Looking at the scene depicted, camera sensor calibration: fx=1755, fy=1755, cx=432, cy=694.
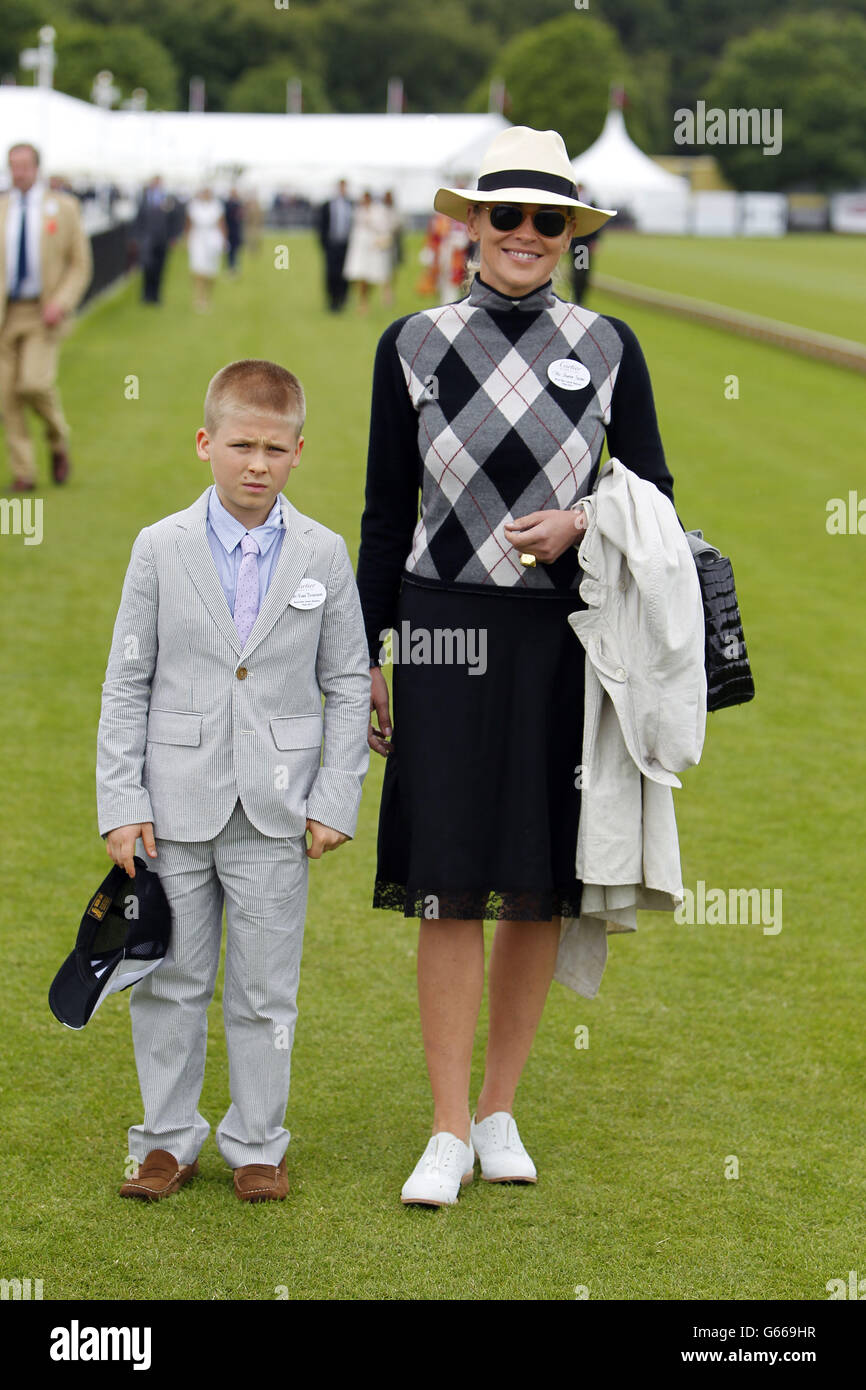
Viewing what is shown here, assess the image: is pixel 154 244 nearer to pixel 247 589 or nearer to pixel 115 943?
pixel 247 589

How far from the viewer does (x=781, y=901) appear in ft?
18.7

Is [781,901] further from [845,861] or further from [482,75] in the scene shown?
[482,75]

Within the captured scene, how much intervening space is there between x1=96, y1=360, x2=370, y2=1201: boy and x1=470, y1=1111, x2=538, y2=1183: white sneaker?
1.62 ft

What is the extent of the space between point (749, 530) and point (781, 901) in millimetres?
6507

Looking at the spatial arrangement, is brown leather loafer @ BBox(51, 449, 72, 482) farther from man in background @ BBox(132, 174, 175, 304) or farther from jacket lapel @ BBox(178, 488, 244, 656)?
man in background @ BBox(132, 174, 175, 304)

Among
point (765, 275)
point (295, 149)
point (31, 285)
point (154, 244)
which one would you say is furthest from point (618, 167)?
point (31, 285)

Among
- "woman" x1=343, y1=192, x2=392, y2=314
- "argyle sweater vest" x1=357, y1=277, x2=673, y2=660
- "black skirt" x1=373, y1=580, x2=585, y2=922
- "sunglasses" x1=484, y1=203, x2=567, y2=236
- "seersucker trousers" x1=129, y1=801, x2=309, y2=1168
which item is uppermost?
"woman" x1=343, y1=192, x2=392, y2=314

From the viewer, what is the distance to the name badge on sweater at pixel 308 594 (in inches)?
139

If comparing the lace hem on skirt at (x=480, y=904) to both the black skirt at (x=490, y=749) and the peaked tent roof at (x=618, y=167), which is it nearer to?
the black skirt at (x=490, y=749)

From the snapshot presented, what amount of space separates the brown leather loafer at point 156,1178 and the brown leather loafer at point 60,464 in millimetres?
9441

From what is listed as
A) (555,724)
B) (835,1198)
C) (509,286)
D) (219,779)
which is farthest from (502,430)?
(835,1198)

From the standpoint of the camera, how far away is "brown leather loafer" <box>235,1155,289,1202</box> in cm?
370

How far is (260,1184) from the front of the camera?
3703 mm

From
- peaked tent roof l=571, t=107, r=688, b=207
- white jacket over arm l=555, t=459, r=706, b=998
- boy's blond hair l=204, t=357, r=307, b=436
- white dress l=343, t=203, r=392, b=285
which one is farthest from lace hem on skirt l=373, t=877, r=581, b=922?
peaked tent roof l=571, t=107, r=688, b=207
